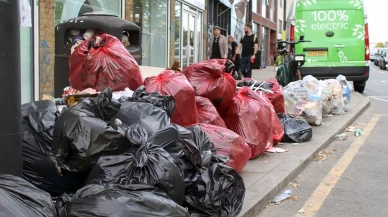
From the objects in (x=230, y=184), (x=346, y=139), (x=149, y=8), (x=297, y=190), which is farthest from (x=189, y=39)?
(x=230, y=184)

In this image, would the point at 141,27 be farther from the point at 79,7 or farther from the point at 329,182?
the point at 329,182

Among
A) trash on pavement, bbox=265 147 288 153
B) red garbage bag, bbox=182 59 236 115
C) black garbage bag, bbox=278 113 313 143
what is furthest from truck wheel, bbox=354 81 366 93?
red garbage bag, bbox=182 59 236 115

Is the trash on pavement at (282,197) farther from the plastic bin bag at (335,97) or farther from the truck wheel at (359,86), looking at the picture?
the truck wheel at (359,86)

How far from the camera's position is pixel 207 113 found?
518cm

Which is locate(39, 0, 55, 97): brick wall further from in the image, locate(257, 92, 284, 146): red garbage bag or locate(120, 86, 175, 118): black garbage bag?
locate(120, 86, 175, 118): black garbage bag

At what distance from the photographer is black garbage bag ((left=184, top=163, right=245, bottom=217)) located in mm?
3482

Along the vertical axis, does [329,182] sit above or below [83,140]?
below

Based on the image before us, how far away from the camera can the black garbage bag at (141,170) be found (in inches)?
122

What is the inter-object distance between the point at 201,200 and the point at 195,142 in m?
0.59

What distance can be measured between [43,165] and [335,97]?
7421 mm

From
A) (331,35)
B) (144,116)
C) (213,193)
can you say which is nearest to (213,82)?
(144,116)

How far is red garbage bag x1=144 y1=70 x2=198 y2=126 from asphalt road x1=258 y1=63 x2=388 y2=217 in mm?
1091

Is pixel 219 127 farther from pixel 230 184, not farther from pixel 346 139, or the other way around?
pixel 346 139

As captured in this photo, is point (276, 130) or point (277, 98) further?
point (277, 98)
